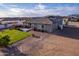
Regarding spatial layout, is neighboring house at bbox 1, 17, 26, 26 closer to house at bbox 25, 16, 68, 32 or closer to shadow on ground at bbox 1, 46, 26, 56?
house at bbox 25, 16, 68, 32

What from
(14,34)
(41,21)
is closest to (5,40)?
(14,34)

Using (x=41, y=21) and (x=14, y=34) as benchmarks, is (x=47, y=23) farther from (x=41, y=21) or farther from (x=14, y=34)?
(x=14, y=34)

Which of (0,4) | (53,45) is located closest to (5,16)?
(0,4)

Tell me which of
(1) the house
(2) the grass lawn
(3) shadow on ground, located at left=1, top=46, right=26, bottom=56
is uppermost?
(1) the house

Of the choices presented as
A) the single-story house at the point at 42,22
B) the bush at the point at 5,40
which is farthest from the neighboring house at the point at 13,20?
the bush at the point at 5,40

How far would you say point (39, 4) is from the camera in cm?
567

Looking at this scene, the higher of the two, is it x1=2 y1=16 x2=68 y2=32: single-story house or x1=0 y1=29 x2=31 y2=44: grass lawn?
x1=2 y1=16 x2=68 y2=32: single-story house

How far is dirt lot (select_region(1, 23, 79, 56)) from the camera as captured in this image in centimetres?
567

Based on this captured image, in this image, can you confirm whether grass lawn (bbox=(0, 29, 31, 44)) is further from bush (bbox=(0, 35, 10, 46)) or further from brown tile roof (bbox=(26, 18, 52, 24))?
brown tile roof (bbox=(26, 18, 52, 24))

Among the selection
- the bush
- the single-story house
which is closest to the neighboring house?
the single-story house

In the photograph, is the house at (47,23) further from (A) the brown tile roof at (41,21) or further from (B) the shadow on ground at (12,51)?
(B) the shadow on ground at (12,51)

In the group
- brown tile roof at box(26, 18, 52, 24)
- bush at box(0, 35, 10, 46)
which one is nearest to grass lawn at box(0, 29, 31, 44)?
bush at box(0, 35, 10, 46)

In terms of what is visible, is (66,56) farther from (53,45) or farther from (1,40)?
(1,40)

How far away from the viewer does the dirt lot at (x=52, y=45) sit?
5668 millimetres
